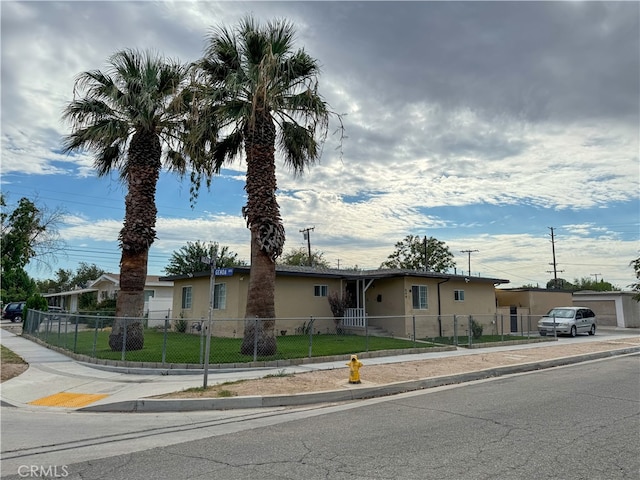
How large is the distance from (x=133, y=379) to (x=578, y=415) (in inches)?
382

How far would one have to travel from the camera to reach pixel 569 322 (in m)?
26.3

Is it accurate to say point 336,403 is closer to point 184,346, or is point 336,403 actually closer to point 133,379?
point 133,379

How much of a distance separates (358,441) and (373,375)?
5498 mm

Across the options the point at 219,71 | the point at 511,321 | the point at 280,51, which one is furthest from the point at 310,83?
the point at 511,321

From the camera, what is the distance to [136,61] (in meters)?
15.8

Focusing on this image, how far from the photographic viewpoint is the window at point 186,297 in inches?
985

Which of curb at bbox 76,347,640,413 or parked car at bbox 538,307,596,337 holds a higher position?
parked car at bbox 538,307,596,337

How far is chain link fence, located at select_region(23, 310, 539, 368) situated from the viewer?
43.6 feet

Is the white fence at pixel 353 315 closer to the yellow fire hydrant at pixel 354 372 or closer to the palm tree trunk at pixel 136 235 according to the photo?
the palm tree trunk at pixel 136 235

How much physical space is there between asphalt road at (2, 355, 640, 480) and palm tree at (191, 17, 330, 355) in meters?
6.04

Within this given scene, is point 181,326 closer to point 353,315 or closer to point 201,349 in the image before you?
point 353,315

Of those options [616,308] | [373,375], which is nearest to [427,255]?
[616,308]

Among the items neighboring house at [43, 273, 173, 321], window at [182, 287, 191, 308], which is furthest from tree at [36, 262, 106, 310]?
window at [182, 287, 191, 308]

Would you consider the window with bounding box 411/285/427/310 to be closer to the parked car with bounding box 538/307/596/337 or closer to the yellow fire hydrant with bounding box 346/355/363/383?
the parked car with bounding box 538/307/596/337
